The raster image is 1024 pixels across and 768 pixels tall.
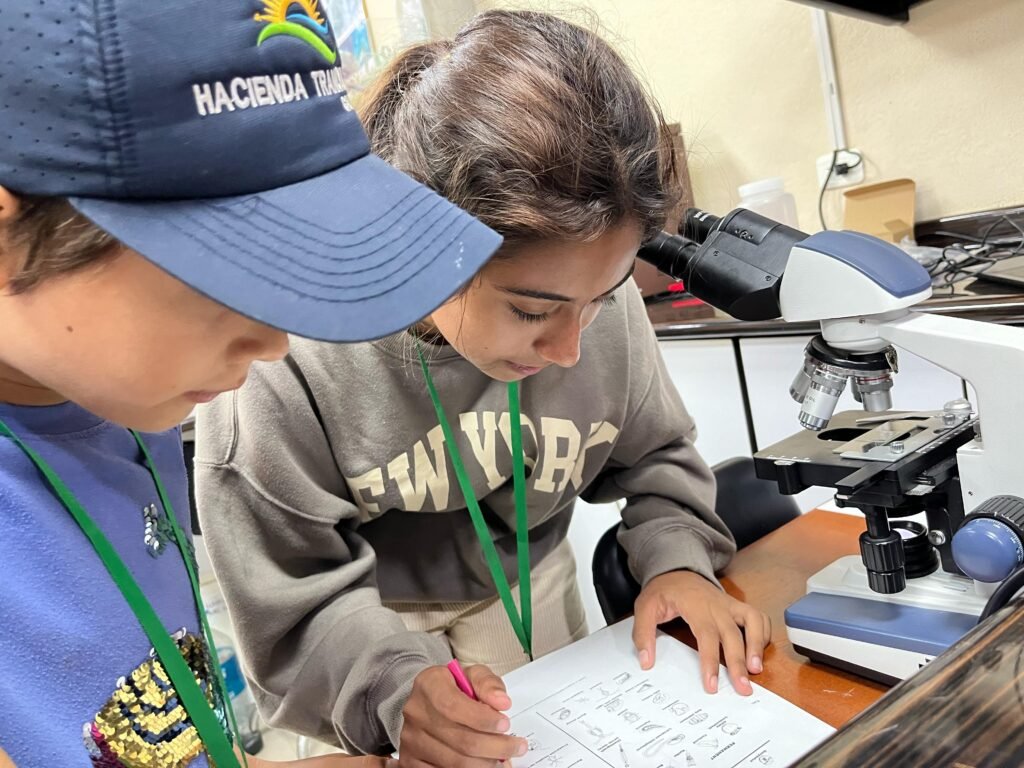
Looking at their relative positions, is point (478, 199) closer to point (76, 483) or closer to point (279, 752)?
point (76, 483)

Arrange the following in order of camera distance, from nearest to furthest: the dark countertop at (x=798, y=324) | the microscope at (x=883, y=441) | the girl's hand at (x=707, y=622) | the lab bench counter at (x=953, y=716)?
1. the lab bench counter at (x=953, y=716)
2. the microscope at (x=883, y=441)
3. the girl's hand at (x=707, y=622)
4. the dark countertop at (x=798, y=324)

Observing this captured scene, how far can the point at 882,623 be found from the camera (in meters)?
0.67

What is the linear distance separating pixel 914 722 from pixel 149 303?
0.40 m

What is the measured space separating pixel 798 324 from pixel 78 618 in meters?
1.24

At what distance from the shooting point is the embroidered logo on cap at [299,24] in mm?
418

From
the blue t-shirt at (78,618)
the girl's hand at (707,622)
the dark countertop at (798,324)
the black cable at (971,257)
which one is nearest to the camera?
the blue t-shirt at (78,618)

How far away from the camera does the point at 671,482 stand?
101 cm

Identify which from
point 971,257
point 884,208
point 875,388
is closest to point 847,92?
point 884,208

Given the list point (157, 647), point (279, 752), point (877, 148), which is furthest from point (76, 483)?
point (877, 148)

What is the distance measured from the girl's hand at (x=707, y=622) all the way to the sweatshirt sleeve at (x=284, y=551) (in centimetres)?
22

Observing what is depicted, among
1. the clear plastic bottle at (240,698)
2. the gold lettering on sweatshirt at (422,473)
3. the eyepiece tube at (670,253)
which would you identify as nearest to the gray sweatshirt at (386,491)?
the gold lettering on sweatshirt at (422,473)

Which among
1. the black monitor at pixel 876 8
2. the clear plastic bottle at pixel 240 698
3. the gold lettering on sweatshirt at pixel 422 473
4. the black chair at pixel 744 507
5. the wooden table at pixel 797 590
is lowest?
the clear plastic bottle at pixel 240 698

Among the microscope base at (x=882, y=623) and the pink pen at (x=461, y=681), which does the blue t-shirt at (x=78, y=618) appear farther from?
the microscope base at (x=882, y=623)

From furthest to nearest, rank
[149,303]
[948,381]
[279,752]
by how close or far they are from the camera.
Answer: [279,752]
[948,381]
[149,303]
